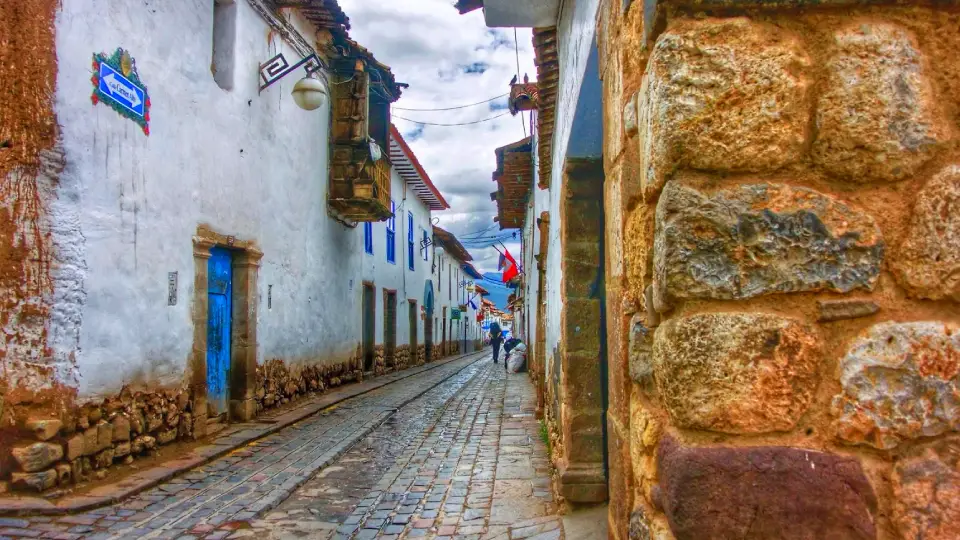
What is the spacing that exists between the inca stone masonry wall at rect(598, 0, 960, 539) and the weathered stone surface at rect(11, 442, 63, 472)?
194 inches

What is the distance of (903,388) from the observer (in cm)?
129

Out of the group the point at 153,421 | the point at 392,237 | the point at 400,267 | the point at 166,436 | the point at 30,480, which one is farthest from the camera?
the point at 400,267

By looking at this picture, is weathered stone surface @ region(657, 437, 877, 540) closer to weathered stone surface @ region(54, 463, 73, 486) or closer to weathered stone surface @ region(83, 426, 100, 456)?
weathered stone surface @ region(54, 463, 73, 486)

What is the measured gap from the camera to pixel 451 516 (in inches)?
176

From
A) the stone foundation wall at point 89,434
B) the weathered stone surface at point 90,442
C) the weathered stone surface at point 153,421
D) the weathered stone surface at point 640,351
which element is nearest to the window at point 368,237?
the stone foundation wall at point 89,434

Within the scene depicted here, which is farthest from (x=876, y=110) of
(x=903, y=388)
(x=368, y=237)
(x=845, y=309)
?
(x=368, y=237)

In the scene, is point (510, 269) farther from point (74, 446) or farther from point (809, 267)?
point (809, 267)

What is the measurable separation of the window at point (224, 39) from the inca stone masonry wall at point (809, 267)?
789 centimetres

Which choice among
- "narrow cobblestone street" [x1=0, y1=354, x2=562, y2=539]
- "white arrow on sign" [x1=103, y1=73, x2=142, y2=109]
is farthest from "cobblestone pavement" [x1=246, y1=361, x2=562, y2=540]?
"white arrow on sign" [x1=103, y1=73, x2=142, y2=109]

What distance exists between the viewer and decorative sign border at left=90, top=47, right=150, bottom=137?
564 centimetres

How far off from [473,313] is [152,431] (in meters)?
37.4

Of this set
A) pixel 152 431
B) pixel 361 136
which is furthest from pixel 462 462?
pixel 361 136

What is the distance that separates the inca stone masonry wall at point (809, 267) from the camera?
4.22 feet

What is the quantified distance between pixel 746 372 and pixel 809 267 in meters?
0.23
